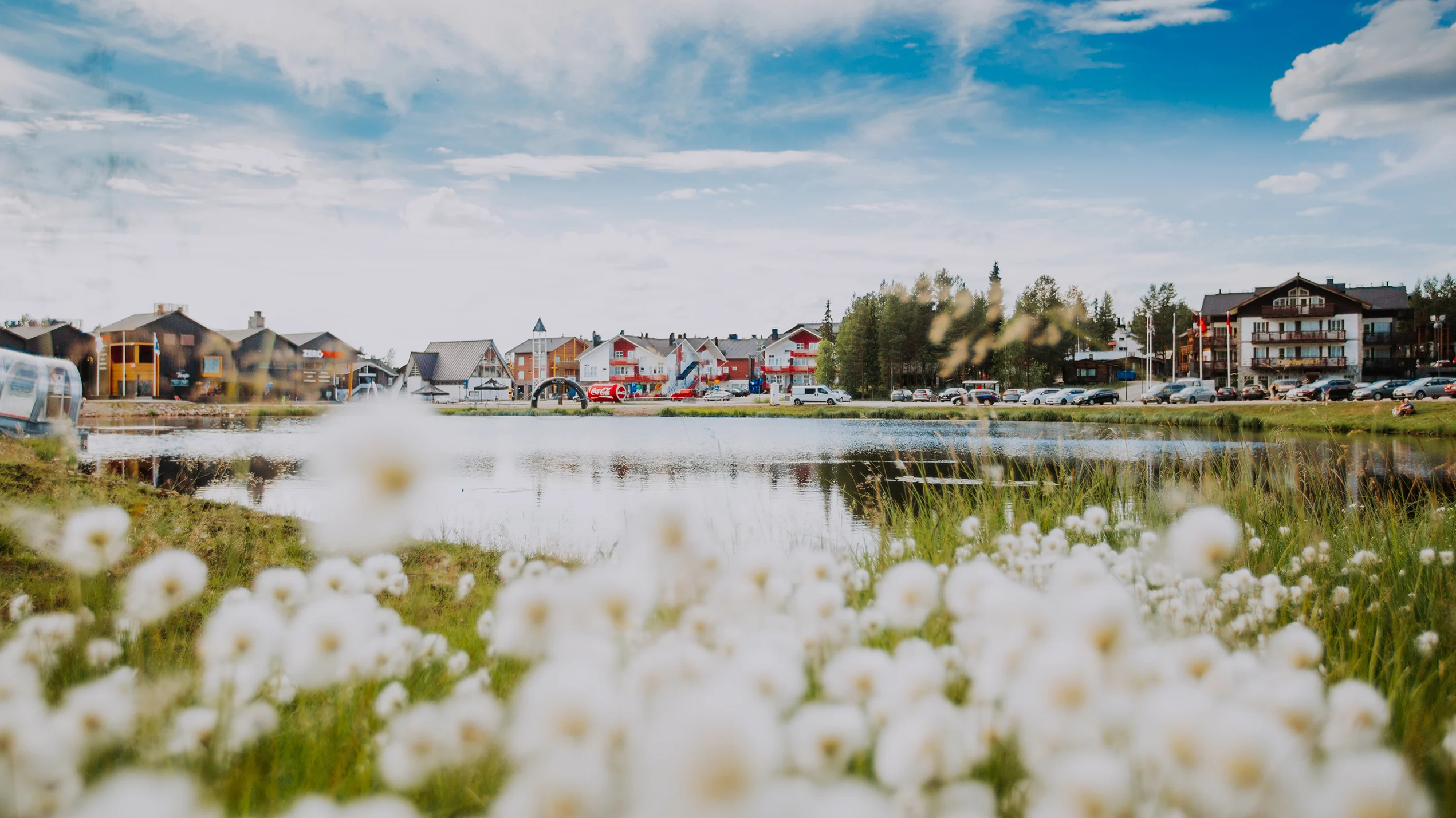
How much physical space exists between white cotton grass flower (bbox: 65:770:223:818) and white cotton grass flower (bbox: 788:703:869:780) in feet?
2.57

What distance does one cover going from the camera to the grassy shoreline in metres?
29.1

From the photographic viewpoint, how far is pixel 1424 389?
50.5m

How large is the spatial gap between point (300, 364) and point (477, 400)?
27014mm

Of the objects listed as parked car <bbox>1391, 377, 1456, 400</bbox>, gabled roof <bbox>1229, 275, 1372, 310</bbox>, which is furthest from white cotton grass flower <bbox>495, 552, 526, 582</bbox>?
gabled roof <bbox>1229, 275, 1372, 310</bbox>

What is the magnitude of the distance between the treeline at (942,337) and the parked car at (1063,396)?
5.49m

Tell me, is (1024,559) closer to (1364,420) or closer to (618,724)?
(618,724)

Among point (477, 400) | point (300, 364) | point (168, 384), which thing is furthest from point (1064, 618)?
point (477, 400)

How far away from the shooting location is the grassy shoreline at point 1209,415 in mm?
29141

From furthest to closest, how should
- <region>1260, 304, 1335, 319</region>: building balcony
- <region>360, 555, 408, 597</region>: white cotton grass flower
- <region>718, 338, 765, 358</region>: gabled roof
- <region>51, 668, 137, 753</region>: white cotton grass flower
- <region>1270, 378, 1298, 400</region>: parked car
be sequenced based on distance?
<region>718, 338, 765, 358</region>: gabled roof
<region>1260, 304, 1335, 319</region>: building balcony
<region>1270, 378, 1298, 400</region>: parked car
<region>360, 555, 408, 597</region>: white cotton grass flower
<region>51, 668, 137, 753</region>: white cotton grass flower

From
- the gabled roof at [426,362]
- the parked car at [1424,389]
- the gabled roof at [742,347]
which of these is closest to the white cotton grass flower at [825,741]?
the parked car at [1424,389]

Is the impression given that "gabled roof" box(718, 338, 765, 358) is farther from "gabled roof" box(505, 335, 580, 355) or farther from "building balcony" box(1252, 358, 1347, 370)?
"building balcony" box(1252, 358, 1347, 370)

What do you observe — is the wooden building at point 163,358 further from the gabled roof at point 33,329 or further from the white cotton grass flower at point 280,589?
the white cotton grass flower at point 280,589

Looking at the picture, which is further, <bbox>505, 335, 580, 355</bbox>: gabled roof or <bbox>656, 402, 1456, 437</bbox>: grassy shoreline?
<bbox>505, 335, 580, 355</bbox>: gabled roof

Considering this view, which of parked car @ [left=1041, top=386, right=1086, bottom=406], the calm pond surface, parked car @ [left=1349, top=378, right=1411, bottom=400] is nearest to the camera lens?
the calm pond surface
